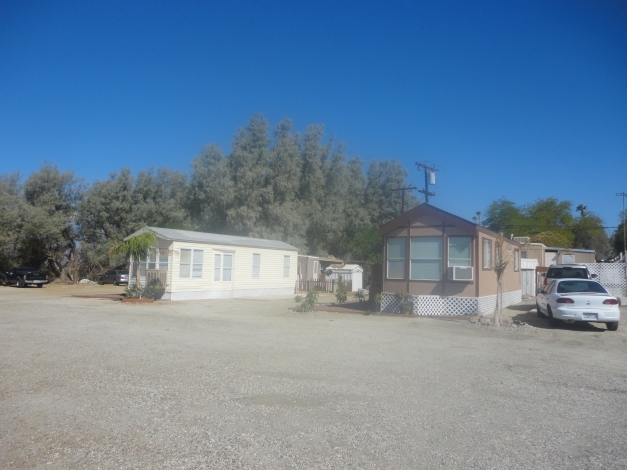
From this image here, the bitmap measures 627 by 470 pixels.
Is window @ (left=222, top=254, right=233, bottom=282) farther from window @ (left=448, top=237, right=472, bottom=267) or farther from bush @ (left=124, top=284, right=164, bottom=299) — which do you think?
window @ (left=448, top=237, right=472, bottom=267)

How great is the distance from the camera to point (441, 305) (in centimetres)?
1711

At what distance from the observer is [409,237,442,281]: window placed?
17297 mm

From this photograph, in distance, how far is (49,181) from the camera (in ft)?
129

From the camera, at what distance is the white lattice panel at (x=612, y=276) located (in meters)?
22.1

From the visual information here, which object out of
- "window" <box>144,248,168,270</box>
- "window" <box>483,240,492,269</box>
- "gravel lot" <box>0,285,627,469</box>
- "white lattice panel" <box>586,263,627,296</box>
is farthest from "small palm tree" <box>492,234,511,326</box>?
"window" <box>144,248,168,270</box>

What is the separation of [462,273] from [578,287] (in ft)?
11.7

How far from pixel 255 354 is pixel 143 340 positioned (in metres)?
2.95

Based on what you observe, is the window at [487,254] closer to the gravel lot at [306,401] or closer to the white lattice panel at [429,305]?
the white lattice panel at [429,305]

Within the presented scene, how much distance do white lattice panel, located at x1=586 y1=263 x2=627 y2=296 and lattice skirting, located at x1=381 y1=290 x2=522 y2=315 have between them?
7532 millimetres

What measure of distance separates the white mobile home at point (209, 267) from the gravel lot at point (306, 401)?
32.9ft

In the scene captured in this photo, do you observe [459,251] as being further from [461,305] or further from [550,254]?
[550,254]

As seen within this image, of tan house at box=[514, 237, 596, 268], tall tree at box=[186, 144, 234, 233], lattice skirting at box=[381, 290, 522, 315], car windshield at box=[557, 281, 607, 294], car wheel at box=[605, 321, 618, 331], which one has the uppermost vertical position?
tall tree at box=[186, 144, 234, 233]

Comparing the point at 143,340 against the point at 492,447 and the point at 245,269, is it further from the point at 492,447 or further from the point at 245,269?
the point at 245,269

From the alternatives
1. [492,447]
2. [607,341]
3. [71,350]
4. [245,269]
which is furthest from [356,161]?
[492,447]
